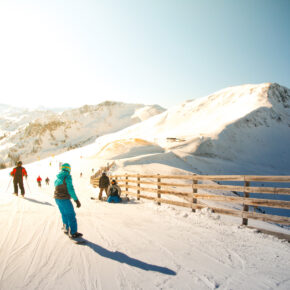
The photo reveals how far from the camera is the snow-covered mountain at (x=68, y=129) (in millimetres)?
136500

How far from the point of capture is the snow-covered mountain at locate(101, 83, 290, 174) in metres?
51.2

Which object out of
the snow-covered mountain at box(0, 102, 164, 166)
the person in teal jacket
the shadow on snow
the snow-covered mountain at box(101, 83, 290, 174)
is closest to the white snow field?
the shadow on snow

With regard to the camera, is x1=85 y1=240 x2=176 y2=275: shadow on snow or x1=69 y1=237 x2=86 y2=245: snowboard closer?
x1=85 y1=240 x2=176 y2=275: shadow on snow

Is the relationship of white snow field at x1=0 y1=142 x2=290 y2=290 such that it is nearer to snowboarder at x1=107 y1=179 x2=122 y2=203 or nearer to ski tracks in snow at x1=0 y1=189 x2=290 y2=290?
ski tracks in snow at x1=0 y1=189 x2=290 y2=290

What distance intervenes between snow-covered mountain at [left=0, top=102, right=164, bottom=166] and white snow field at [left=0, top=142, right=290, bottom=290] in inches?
5012

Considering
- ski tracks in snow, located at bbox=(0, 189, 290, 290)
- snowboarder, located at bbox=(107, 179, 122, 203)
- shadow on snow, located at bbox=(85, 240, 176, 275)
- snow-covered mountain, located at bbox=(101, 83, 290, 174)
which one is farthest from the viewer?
snow-covered mountain, located at bbox=(101, 83, 290, 174)

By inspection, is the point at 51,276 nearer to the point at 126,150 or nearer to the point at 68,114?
the point at 126,150

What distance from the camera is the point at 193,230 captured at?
569 cm

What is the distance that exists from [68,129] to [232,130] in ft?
399

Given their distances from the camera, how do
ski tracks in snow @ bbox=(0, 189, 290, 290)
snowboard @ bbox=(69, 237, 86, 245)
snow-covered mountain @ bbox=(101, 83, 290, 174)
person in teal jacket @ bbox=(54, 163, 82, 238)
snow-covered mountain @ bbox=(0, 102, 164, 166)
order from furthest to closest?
snow-covered mountain @ bbox=(0, 102, 164, 166) < snow-covered mountain @ bbox=(101, 83, 290, 174) < person in teal jacket @ bbox=(54, 163, 82, 238) < snowboard @ bbox=(69, 237, 86, 245) < ski tracks in snow @ bbox=(0, 189, 290, 290)

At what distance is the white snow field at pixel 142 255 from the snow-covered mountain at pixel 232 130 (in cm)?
3560

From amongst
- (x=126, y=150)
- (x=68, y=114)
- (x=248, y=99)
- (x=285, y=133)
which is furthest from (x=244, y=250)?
(x=68, y=114)

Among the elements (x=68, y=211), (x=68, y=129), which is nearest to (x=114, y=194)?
(x=68, y=211)

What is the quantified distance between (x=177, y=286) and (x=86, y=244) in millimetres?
2410
